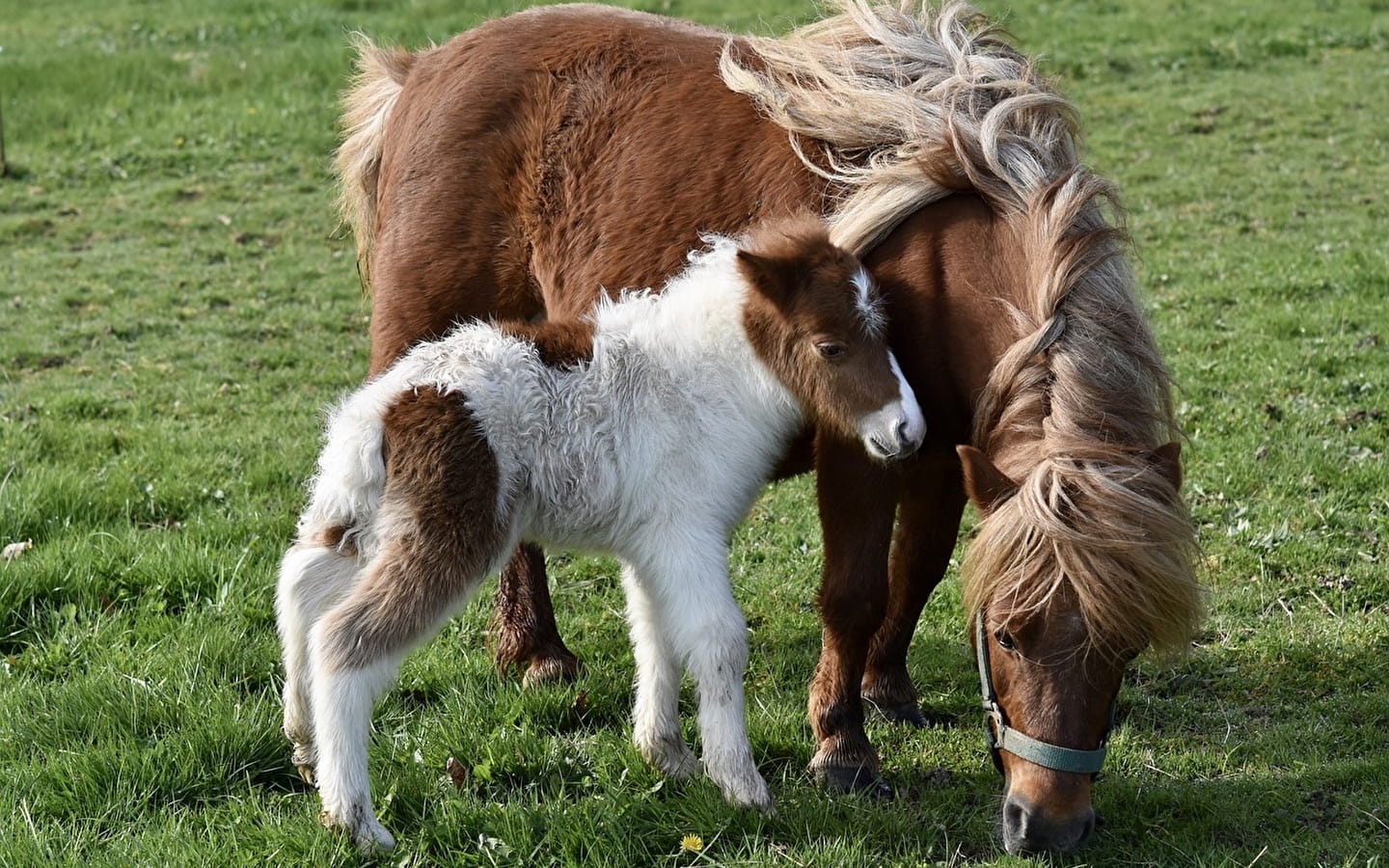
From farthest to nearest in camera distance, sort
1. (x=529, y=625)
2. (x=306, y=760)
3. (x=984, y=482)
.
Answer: (x=529, y=625) < (x=306, y=760) < (x=984, y=482)

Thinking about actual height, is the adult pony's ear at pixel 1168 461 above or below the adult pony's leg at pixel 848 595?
above

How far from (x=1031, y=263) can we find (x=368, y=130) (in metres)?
3.20

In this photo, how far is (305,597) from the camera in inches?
156

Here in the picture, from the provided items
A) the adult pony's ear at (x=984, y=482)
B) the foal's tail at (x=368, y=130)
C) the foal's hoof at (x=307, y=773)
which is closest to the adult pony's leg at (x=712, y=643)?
the adult pony's ear at (x=984, y=482)

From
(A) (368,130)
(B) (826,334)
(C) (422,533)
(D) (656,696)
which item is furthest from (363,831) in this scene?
(A) (368,130)

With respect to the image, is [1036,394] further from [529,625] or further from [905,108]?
[529,625]

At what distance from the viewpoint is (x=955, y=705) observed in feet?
15.9

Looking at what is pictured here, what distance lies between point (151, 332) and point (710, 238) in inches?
256

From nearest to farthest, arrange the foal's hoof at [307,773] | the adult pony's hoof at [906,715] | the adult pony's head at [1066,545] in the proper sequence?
the adult pony's head at [1066,545]
the foal's hoof at [307,773]
the adult pony's hoof at [906,715]

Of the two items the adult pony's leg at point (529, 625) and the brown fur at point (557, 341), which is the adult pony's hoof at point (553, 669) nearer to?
the adult pony's leg at point (529, 625)

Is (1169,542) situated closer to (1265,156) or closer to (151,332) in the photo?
(151,332)

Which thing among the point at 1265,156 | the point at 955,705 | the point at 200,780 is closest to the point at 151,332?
the point at 200,780

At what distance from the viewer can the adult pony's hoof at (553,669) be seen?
15.9 ft

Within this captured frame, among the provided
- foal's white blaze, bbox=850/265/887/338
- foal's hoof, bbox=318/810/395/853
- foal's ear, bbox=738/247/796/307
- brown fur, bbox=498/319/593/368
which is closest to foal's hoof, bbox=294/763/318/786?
foal's hoof, bbox=318/810/395/853
